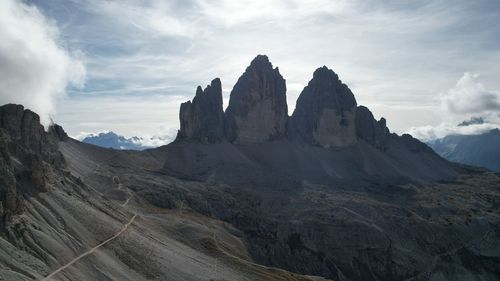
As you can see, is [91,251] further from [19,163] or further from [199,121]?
[199,121]

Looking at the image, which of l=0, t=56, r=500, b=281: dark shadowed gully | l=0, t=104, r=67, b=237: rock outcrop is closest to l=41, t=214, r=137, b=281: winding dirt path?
l=0, t=56, r=500, b=281: dark shadowed gully

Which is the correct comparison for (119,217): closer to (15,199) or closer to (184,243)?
(184,243)

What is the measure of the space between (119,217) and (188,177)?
3221 inches

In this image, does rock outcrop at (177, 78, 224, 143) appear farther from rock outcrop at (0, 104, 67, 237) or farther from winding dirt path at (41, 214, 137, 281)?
winding dirt path at (41, 214, 137, 281)

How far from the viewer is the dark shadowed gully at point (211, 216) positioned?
6062 centimetres

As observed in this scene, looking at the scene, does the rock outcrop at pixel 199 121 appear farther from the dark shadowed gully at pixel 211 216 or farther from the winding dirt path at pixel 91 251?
the winding dirt path at pixel 91 251

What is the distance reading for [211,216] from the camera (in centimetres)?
12194

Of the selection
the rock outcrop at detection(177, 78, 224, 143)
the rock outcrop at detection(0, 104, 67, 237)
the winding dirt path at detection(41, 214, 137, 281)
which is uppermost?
the rock outcrop at detection(177, 78, 224, 143)

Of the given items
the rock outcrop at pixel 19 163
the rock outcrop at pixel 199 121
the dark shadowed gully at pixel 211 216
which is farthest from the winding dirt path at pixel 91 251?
the rock outcrop at pixel 199 121

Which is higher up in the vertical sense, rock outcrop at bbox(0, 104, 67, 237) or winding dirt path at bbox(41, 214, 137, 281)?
rock outcrop at bbox(0, 104, 67, 237)

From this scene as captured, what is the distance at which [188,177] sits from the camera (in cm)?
16075

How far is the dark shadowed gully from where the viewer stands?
6062cm

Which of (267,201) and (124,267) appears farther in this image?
(267,201)

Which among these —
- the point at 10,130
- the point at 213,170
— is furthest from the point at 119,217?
the point at 213,170
